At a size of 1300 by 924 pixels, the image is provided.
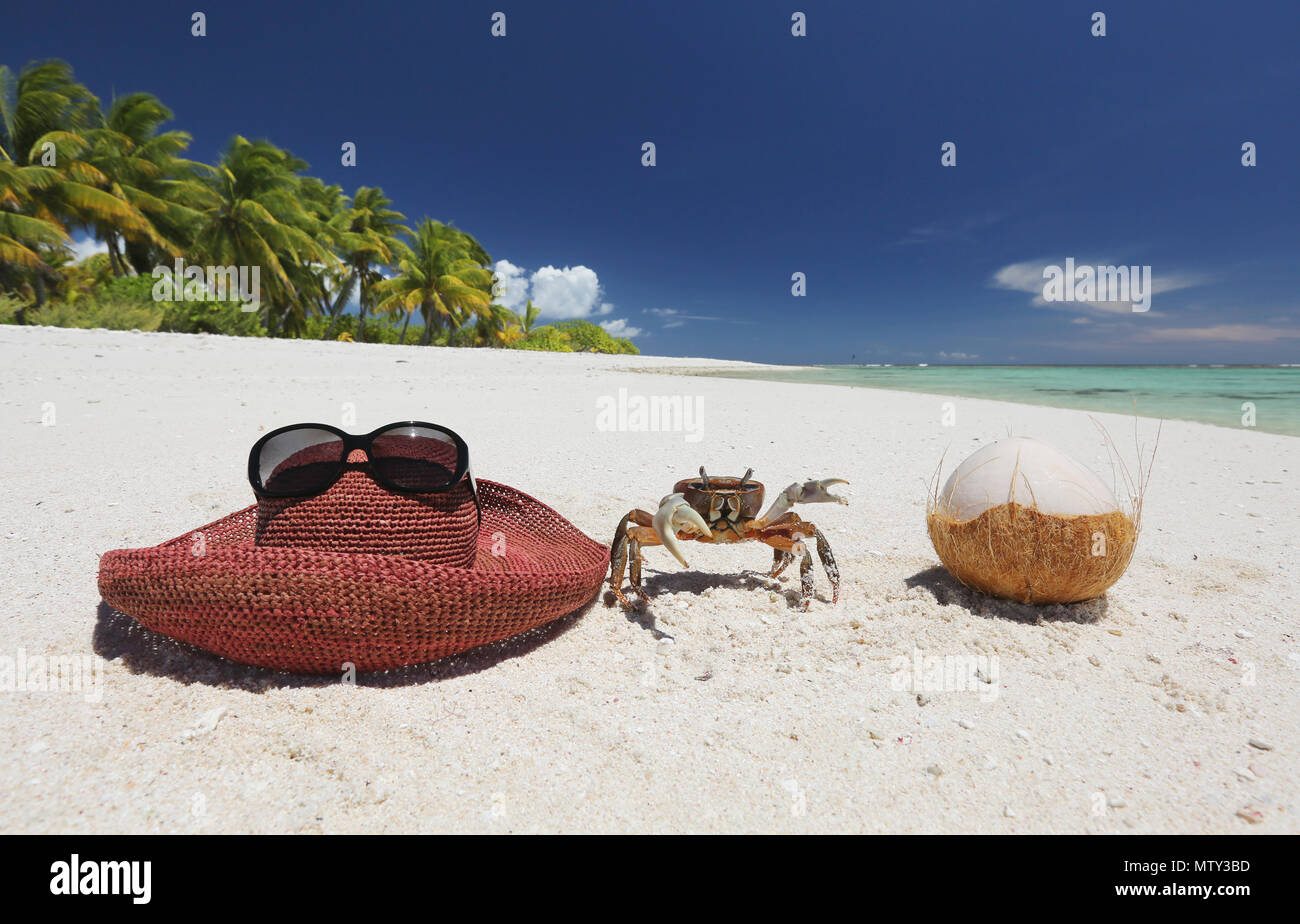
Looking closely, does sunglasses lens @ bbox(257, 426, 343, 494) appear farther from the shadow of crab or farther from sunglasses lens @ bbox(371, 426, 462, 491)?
the shadow of crab

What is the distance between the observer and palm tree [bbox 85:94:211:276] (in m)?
22.5

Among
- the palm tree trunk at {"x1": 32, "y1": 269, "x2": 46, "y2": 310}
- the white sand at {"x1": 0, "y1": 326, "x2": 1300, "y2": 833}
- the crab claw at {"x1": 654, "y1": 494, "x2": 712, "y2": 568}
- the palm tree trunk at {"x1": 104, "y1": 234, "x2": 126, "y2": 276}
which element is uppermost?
the palm tree trunk at {"x1": 104, "y1": 234, "x2": 126, "y2": 276}

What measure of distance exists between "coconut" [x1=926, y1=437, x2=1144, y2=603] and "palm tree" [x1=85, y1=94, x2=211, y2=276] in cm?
3033

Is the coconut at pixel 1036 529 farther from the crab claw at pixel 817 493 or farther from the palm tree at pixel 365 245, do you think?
the palm tree at pixel 365 245

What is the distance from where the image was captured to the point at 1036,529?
92.4 inches

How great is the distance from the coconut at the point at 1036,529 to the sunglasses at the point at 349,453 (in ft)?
7.14

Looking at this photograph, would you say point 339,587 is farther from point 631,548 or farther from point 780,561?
point 780,561

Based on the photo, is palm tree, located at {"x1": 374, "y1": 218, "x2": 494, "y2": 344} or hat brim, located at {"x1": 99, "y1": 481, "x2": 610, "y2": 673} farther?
palm tree, located at {"x1": 374, "y1": 218, "x2": 494, "y2": 344}

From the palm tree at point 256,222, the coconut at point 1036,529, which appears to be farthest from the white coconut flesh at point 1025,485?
the palm tree at point 256,222

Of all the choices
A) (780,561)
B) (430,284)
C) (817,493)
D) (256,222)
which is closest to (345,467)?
(817,493)

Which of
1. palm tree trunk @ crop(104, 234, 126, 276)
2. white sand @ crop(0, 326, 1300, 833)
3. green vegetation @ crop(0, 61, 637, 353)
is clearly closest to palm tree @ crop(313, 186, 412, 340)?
green vegetation @ crop(0, 61, 637, 353)
